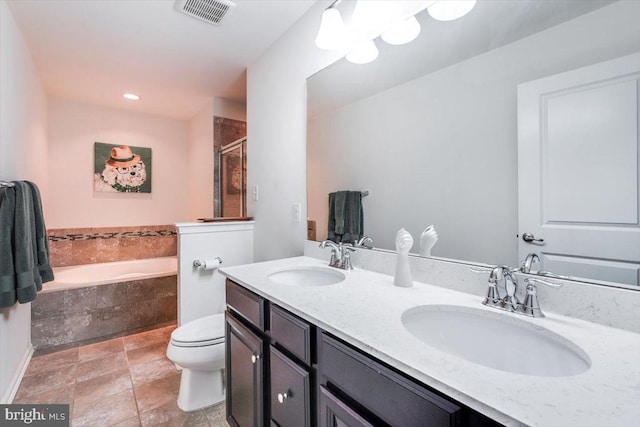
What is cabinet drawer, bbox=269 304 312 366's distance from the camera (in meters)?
0.89

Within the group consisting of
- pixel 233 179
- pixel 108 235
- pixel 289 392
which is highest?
pixel 233 179

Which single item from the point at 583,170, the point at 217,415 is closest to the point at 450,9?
the point at 583,170

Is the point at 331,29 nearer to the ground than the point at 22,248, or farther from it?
farther from it

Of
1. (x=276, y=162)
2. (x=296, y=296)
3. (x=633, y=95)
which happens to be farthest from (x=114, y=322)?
(x=633, y=95)

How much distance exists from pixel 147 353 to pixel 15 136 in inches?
71.7

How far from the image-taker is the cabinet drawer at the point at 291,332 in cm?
89

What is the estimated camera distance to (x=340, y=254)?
1498 mm

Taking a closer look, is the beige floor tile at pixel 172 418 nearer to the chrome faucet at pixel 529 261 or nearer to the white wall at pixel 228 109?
the chrome faucet at pixel 529 261

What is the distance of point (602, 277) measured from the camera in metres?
0.81

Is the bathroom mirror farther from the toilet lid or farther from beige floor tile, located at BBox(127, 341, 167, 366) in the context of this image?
beige floor tile, located at BBox(127, 341, 167, 366)

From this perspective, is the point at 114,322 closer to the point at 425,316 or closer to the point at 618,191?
the point at 425,316

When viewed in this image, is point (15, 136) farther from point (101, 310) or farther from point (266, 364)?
point (266, 364)

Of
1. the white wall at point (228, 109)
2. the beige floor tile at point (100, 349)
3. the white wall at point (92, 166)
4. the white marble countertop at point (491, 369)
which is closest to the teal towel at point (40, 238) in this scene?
the beige floor tile at point (100, 349)

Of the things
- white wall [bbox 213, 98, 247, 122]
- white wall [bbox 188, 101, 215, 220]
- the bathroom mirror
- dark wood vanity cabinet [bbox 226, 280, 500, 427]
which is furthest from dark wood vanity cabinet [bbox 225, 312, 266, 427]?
white wall [bbox 213, 98, 247, 122]
